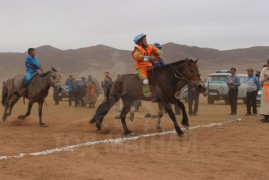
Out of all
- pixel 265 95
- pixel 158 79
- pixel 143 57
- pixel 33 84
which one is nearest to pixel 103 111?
pixel 158 79

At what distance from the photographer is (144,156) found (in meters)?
7.83

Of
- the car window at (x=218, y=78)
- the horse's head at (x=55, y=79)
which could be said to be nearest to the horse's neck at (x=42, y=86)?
the horse's head at (x=55, y=79)

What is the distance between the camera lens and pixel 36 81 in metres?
14.0

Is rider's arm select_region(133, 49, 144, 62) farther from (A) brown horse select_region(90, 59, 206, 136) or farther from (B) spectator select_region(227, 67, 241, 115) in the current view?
(B) spectator select_region(227, 67, 241, 115)

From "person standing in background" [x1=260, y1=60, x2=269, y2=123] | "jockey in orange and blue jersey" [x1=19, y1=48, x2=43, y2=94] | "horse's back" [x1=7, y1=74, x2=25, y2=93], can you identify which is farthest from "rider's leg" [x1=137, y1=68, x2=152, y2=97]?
"person standing in background" [x1=260, y1=60, x2=269, y2=123]

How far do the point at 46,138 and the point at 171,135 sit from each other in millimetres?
3270

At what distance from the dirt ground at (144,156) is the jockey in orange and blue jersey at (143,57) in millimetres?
1483

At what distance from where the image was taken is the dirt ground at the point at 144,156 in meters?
6.45

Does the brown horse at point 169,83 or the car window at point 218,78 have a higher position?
the car window at point 218,78

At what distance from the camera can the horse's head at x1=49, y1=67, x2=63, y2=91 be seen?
13192mm

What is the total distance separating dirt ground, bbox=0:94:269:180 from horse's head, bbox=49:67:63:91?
1.65 meters

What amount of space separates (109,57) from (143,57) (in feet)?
378

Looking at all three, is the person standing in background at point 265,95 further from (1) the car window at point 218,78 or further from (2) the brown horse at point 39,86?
(1) the car window at point 218,78

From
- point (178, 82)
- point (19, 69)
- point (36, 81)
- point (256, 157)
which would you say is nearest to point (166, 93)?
point (178, 82)
